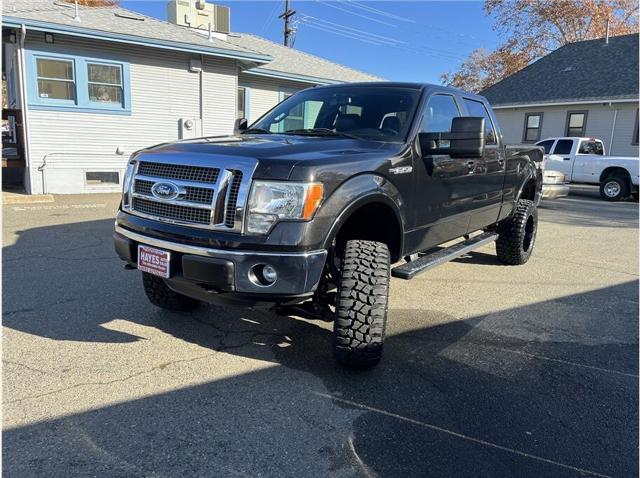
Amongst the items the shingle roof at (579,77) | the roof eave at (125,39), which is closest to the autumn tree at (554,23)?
the shingle roof at (579,77)

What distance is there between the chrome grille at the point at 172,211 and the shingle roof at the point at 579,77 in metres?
21.8

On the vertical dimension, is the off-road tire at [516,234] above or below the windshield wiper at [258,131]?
below

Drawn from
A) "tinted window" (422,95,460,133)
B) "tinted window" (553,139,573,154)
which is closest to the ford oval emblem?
"tinted window" (422,95,460,133)

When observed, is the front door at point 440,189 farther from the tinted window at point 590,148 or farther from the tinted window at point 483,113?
the tinted window at point 590,148

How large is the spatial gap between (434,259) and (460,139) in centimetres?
102

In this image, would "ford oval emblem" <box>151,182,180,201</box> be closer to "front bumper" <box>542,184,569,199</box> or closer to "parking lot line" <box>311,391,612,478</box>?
"parking lot line" <box>311,391,612,478</box>

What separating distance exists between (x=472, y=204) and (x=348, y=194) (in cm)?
222

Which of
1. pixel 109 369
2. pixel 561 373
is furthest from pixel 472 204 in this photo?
pixel 109 369

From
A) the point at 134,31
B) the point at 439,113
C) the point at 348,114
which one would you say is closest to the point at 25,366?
the point at 348,114

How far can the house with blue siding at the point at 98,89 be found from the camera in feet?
35.8

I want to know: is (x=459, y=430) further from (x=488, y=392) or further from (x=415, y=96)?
(x=415, y=96)

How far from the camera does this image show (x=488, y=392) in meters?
Answer: 3.14

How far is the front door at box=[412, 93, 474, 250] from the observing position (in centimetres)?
396

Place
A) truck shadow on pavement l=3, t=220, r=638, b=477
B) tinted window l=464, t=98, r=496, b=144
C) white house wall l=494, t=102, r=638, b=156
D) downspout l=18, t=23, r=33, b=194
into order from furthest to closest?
white house wall l=494, t=102, r=638, b=156, downspout l=18, t=23, r=33, b=194, tinted window l=464, t=98, r=496, b=144, truck shadow on pavement l=3, t=220, r=638, b=477
